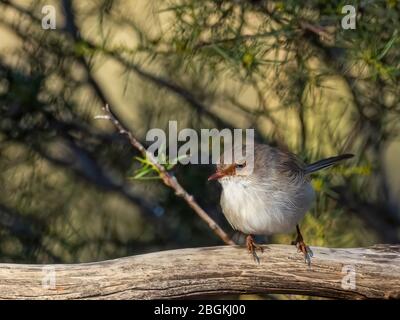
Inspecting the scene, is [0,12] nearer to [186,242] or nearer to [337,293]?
[186,242]

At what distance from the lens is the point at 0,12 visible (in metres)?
5.32

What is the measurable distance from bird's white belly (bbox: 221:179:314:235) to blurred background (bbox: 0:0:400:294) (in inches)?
28.7

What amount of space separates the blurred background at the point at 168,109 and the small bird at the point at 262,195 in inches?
25.1

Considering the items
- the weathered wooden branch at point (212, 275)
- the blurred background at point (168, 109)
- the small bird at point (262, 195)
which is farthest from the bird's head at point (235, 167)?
the blurred background at point (168, 109)

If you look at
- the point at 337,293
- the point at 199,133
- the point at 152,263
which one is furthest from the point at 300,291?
the point at 199,133

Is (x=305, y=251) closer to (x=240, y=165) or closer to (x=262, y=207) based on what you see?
(x=262, y=207)

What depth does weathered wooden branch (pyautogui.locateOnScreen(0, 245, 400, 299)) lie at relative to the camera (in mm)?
3443

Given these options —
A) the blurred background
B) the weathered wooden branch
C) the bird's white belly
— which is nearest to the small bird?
the bird's white belly

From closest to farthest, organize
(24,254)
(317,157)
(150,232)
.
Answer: (317,157) → (24,254) → (150,232)

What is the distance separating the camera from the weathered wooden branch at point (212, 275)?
3443 mm

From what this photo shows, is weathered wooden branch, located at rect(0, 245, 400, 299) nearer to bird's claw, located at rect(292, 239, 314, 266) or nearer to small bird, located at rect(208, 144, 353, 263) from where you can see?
bird's claw, located at rect(292, 239, 314, 266)

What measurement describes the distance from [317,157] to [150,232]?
1.31 meters

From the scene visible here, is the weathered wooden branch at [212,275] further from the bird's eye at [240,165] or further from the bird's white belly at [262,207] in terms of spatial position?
the bird's eye at [240,165]

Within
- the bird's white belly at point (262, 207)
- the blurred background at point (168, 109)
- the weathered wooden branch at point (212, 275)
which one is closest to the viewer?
the weathered wooden branch at point (212, 275)
